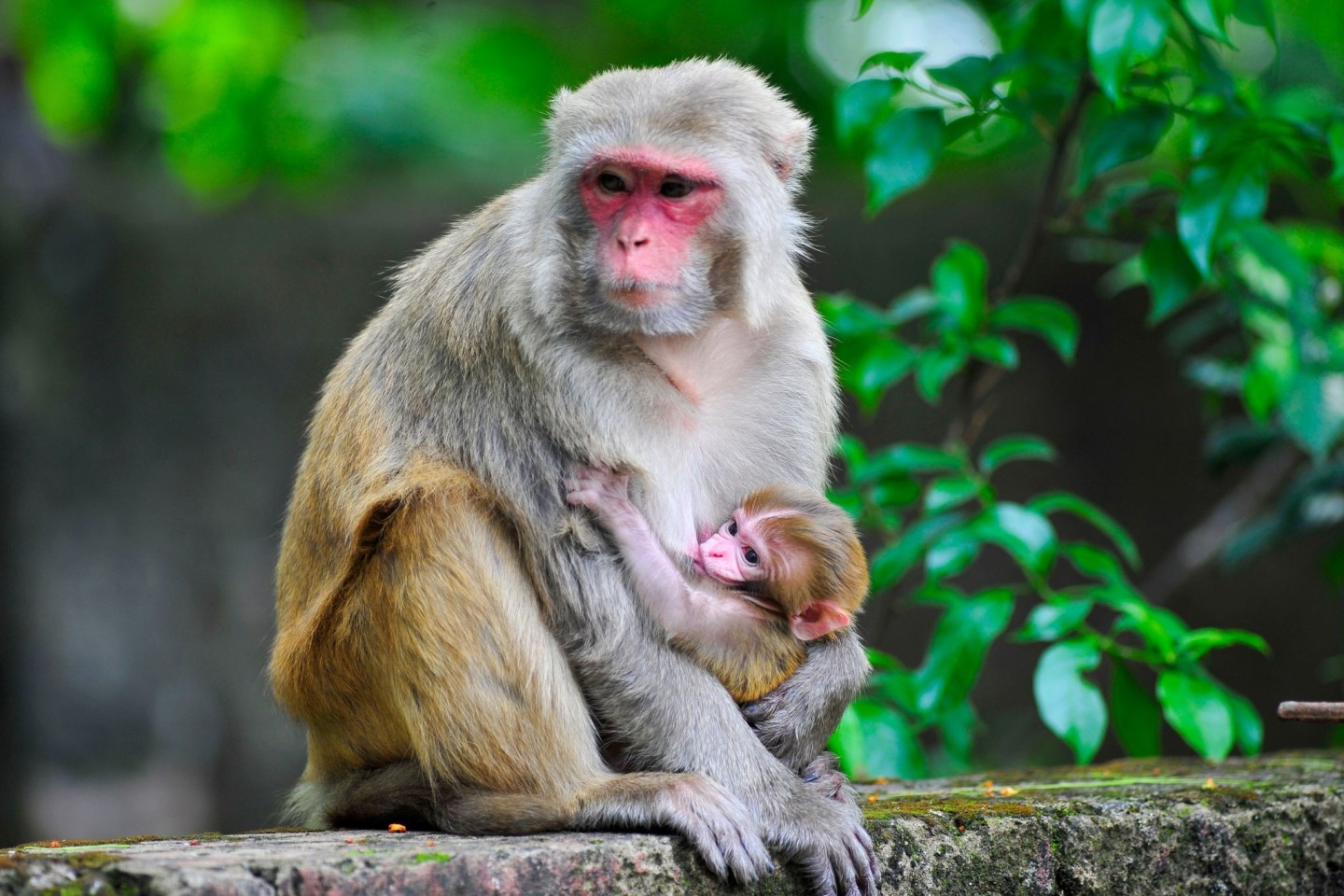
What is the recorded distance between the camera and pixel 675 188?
367 cm

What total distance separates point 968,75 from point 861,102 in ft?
1.23

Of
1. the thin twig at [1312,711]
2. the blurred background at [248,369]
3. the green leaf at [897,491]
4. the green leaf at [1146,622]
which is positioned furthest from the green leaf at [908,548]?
the blurred background at [248,369]

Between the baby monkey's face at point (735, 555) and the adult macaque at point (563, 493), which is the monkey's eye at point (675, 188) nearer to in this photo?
the adult macaque at point (563, 493)

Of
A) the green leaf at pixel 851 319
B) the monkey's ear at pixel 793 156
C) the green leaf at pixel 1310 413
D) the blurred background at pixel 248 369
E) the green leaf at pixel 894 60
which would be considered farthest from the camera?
the blurred background at pixel 248 369

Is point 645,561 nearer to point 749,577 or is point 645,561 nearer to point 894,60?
point 749,577

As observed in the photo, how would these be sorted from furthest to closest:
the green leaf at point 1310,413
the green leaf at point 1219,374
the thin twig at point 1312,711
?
the green leaf at point 1219,374 < the green leaf at point 1310,413 < the thin twig at point 1312,711

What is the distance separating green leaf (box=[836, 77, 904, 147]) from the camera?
4879 millimetres

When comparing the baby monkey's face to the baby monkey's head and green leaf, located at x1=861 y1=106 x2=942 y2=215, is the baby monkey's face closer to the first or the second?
the baby monkey's head

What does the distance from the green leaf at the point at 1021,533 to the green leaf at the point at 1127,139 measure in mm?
1180

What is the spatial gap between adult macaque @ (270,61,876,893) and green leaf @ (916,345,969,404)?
115cm

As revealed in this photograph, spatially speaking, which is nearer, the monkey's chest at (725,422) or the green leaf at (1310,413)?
the monkey's chest at (725,422)

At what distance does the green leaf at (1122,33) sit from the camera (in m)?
4.26

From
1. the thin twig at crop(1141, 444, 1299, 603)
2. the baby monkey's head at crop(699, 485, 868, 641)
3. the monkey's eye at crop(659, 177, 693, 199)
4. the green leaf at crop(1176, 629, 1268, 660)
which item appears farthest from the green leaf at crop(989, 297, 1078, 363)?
the thin twig at crop(1141, 444, 1299, 603)

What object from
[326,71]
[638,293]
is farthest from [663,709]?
[326,71]
